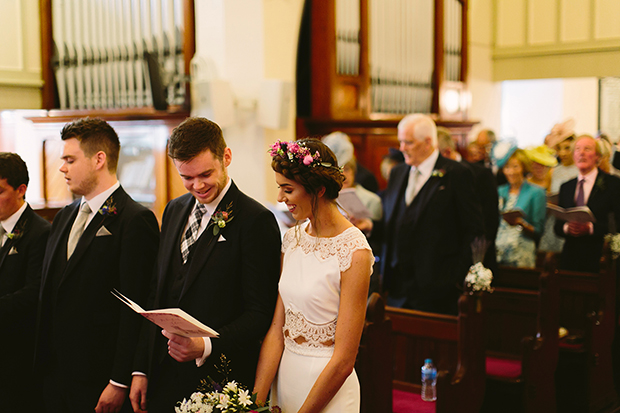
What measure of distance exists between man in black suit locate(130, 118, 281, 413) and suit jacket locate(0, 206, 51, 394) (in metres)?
0.88

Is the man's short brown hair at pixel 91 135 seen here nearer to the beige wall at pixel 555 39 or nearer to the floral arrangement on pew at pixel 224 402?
the floral arrangement on pew at pixel 224 402

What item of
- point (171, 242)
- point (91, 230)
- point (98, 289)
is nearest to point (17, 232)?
point (91, 230)

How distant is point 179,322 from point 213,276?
1.07 feet

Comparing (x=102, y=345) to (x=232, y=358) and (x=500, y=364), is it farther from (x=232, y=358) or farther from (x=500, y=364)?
(x=500, y=364)

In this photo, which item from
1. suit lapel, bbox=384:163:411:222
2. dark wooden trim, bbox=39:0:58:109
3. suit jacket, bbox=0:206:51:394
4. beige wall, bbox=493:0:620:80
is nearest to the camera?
suit jacket, bbox=0:206:51:394

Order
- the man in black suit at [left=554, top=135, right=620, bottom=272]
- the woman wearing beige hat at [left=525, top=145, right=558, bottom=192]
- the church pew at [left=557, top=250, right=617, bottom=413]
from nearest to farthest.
Result: 1. the church pew at [left=557, top=250, right=617, bottom=413]
2. the man in black suit at [left=554, top=135, right=620, bottom=272]
3. the woman wearing beige hat at [left=525, top=145, right=558, bottom=192]

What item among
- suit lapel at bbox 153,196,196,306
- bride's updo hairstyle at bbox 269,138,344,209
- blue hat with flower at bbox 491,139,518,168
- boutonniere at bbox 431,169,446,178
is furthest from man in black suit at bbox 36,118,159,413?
blue hat with flower at bbox 491,139,518,168

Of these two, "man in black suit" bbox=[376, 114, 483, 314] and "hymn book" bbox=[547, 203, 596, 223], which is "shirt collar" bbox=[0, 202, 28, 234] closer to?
"man in black suit" bbox=[376, 114, 483, 314]

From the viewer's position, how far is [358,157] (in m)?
7.64

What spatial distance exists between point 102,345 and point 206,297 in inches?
26.2

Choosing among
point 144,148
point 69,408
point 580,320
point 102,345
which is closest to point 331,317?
point 102,345

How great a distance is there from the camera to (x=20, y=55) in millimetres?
7711

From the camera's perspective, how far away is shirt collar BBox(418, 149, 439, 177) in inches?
181

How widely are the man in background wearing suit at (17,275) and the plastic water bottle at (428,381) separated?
213 centimetres
